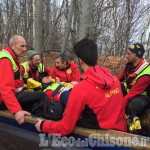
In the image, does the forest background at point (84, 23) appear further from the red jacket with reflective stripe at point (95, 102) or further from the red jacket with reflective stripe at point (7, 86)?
the red jacket with reflective stripe at point (95, 102)

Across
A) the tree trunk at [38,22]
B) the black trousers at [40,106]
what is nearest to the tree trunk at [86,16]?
the tree trunk at [38,22]

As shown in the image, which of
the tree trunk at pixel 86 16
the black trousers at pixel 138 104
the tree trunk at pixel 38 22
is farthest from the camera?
the tree trunk at pixel 38 22

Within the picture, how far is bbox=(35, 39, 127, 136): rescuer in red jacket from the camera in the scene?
1597 millimetres

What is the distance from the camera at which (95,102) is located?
161 cm

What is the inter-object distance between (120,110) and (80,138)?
533 mm

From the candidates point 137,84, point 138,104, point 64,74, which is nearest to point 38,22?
point 64,74

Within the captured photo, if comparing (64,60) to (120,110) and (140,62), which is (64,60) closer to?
(140,62)

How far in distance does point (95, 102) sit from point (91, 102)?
0.13 feet

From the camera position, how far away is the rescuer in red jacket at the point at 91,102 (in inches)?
62.9

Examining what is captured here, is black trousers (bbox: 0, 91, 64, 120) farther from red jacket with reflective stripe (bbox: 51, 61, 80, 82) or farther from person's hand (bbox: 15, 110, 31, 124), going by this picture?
red jacket with reflective stripe (bbox: 51, 61, 80, 82)

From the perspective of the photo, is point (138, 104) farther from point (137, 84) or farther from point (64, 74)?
point (64, 74)

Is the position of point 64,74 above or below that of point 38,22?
below

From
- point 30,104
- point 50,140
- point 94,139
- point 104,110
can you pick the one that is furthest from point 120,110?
point 30,104

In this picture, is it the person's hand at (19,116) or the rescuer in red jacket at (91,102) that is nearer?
the rescuer in red jacket at (91,102)
